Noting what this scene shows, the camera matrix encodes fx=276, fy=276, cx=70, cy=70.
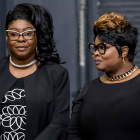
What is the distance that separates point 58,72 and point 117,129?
2.25 ft

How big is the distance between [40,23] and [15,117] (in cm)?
75

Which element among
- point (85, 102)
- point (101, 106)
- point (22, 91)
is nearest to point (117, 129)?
point (101, 106)

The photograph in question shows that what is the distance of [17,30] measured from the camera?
2.09 meters

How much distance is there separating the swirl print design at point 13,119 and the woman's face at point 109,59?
670mm

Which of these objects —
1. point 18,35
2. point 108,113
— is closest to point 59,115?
point 108,113

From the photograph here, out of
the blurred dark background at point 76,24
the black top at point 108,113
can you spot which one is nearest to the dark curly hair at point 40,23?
the black top at point 108,113

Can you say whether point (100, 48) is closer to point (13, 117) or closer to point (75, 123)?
point (75, 123)

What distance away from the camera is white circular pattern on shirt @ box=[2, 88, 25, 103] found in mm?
2057

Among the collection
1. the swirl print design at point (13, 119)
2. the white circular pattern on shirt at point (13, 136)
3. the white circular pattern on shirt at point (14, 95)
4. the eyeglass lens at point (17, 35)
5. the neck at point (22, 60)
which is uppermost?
the eyeglass lens at point (17, 35)

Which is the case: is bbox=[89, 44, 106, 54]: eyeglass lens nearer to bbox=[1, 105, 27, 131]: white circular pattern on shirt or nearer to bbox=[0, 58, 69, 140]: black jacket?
bbox=[0, 58, 69, 140]: black jacket

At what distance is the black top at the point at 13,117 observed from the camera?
2033 mm

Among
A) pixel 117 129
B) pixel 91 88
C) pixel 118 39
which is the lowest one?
pixel 117 129

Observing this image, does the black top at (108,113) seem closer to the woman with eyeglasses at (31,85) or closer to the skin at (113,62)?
the skin at (113,62)

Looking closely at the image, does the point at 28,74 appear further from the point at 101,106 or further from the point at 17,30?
the point at 101,106
